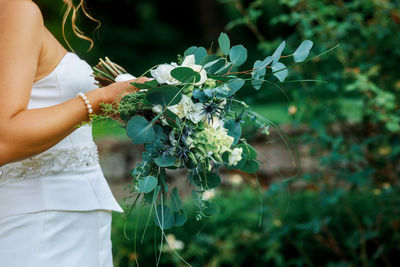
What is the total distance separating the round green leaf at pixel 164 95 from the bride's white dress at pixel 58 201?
39 cm

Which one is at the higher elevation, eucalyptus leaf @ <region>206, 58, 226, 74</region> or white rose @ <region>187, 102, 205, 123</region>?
eucalyptus leaf @ <region>206, 58, 226, 74</region>

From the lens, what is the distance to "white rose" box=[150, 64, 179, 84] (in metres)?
1.40

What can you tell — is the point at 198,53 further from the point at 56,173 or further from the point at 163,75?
the point at 56,173

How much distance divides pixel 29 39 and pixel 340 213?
311 centimetres

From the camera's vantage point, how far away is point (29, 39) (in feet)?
4.61

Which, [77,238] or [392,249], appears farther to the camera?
[392,249]

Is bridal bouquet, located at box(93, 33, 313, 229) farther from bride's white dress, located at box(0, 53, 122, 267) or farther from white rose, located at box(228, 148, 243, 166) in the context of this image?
bride's white dress, located at box(0, 53, 122, 267)

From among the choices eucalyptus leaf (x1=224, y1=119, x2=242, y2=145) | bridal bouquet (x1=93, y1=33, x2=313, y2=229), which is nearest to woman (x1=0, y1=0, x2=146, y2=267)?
bridal bouquet (x1=93, y1=33, x2=313, y2=229)

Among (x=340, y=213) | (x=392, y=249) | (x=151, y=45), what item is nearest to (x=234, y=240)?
(x=340, y=213)

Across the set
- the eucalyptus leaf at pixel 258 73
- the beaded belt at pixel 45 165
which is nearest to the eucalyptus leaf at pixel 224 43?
the eucalyptus leaf at pixel 258 73

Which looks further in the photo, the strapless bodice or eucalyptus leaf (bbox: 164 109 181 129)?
the strapless bodice

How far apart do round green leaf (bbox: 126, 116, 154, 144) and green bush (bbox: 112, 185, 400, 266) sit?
2304 millimetres

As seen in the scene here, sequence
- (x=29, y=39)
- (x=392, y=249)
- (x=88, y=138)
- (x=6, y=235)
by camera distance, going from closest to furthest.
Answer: (x=29, y=39)
(x=6, y=235)
(x=88, y=138)
(x=392, y=249)

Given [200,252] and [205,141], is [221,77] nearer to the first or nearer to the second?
[205,141]
